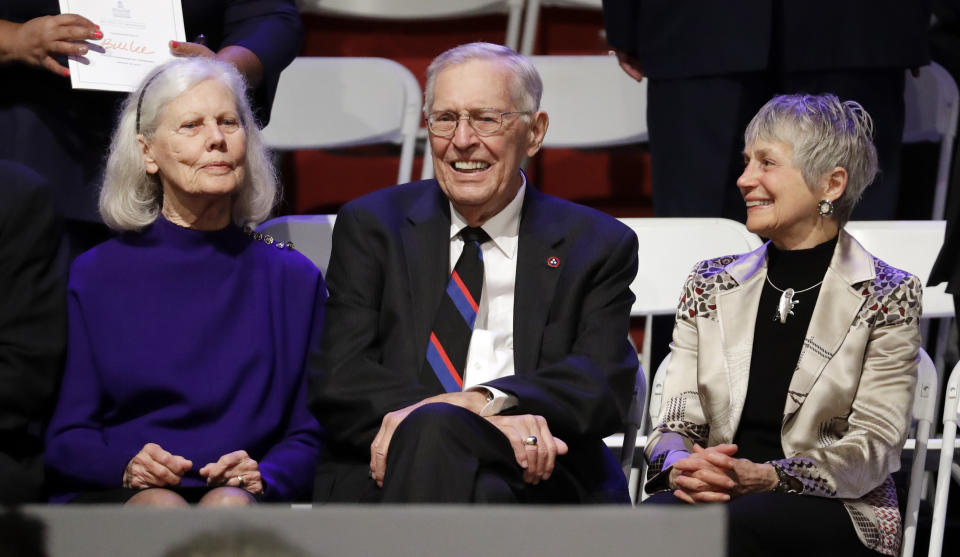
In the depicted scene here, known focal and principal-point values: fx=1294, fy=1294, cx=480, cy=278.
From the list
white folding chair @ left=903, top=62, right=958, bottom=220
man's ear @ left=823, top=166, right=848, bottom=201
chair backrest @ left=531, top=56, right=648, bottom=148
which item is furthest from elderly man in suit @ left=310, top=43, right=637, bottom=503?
white folding chair @ left=903, top=62, right=958, bottom=220

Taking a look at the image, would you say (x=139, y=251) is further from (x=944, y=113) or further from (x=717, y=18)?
(x=944, y=113)

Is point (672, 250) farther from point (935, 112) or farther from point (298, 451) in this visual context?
point (935, 112)

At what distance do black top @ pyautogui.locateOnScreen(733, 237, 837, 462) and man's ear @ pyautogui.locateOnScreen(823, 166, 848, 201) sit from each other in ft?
0.32

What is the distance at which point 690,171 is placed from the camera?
3732mm

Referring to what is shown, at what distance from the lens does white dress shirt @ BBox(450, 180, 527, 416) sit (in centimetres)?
269

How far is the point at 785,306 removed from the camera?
276cm

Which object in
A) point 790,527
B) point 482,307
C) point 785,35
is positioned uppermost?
point 785,35

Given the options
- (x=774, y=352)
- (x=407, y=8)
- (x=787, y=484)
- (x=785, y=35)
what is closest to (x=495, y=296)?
(x=774, y=352)

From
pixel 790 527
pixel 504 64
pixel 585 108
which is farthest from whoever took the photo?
pixel 585 108

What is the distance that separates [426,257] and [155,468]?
70 centimetres

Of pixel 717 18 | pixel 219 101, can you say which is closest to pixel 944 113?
pixel 717 18

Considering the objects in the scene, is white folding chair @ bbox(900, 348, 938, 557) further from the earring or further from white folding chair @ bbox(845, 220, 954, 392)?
white folding chair @ bbox(845, 220, 954, 392)

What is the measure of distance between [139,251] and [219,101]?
0.37 meters

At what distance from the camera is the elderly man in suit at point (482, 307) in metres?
2.55
